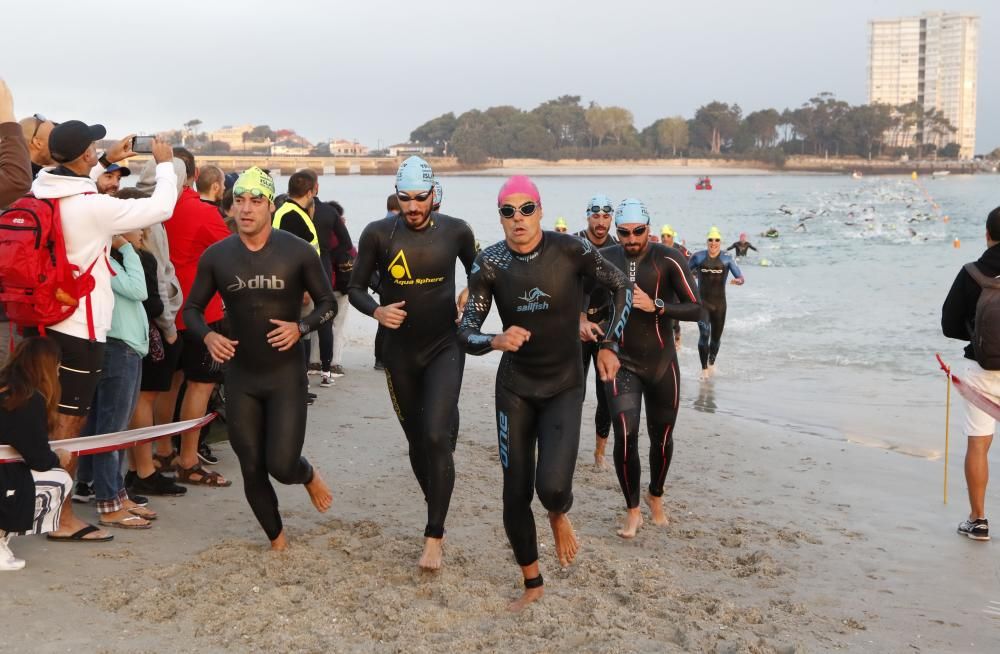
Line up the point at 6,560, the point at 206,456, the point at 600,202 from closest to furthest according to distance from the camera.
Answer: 1. the point at 6,560
2. the point at 206,456
3. the point at 600,202

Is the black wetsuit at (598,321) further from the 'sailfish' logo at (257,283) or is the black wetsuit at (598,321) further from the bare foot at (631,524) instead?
the 'sailfish' logo at (257,283)

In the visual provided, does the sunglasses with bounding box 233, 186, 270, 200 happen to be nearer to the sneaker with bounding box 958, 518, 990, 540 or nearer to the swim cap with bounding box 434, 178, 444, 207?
the swim cap with bounding box 434, 178, 444, 207

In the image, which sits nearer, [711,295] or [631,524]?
[631,524]

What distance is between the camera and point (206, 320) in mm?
7094

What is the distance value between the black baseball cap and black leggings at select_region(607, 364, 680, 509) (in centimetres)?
349

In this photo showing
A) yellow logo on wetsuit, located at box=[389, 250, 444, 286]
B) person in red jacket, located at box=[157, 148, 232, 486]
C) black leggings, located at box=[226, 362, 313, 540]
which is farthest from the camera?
person in red jacket, located at box=[157, 148, 232, 486]

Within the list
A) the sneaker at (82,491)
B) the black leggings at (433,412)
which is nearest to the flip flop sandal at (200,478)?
the sneaker at (82,491)

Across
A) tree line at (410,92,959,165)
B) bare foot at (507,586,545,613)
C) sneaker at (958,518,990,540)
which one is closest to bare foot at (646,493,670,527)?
bare foot at (507,586,545,613)

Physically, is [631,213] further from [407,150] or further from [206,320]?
[407,150]

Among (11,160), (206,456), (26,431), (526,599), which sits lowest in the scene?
(526,599)

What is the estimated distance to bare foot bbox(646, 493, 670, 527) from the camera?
697cm

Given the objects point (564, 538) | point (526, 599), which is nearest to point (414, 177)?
point (564, 538)

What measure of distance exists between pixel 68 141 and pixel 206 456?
3037mm

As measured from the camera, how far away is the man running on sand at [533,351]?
5227 millimetres
